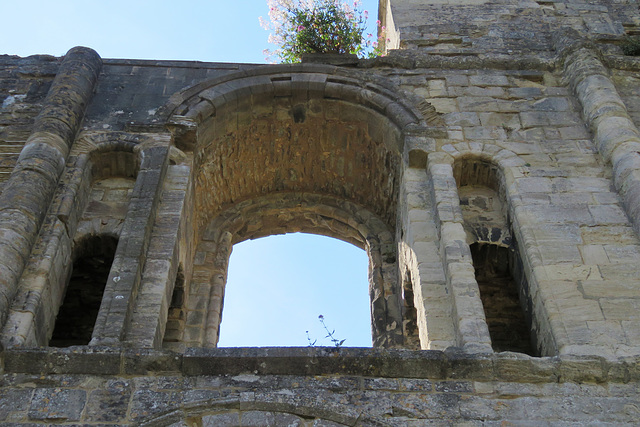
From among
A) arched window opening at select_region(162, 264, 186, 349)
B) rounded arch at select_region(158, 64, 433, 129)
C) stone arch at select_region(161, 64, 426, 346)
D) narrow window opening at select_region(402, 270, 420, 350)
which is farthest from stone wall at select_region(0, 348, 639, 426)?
rounded arch at select_region(158, 64, 433, 129)

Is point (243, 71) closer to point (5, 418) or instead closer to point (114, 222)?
point (114, 222)

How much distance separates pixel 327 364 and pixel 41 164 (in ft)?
11.2

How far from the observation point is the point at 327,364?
19.5 feet

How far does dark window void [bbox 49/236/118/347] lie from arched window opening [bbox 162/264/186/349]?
696 mm

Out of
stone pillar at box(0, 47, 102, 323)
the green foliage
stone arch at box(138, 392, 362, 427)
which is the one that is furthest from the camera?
the green foliage

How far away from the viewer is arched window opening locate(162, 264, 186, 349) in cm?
844

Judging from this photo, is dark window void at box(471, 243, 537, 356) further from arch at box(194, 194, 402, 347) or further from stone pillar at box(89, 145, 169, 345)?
stone pillar at box(89, 145, 169, 345)

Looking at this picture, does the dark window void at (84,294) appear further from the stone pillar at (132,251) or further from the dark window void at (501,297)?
the dark window void at (501,297)

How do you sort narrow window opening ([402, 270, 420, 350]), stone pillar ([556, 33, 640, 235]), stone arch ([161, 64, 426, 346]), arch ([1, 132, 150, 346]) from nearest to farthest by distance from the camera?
arch ([1, 132, 150, 346]) → stone pillar ([556, 33, 640, 235]) → narrow window opening ([402, 270, 420, 350]) → stone arch ([161, 64, 426, 346])

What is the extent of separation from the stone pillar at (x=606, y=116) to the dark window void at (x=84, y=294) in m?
4.64

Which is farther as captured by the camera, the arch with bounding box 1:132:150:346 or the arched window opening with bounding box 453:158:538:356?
the arched window opening with bounding box 453:158:538:356

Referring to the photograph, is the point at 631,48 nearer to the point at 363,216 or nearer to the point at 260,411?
the point at 363,216

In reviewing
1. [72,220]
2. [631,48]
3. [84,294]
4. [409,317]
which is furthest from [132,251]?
[631,48]

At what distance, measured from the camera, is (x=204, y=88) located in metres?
9.28
